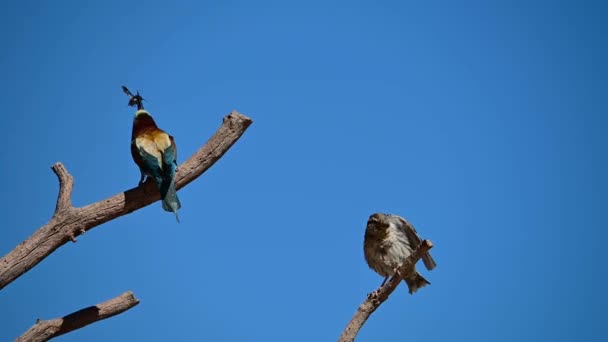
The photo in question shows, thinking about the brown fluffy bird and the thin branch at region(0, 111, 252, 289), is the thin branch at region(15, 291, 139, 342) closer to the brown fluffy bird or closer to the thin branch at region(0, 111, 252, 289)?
the thin branch at region(0, 111, 252, 289)

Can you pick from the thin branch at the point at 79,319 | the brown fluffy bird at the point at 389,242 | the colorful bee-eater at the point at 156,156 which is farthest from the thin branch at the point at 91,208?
the brown fluffy bird at the point at 389,242

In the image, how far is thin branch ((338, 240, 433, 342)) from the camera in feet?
20.4

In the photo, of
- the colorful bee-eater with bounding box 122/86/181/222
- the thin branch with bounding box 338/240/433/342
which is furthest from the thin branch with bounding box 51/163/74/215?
the thin branch with bounding box 338/240/433/342

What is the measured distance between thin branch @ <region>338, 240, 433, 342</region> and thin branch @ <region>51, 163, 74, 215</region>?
290cm

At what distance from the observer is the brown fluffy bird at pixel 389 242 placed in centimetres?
842

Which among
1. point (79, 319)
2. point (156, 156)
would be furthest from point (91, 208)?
point (79, 319)

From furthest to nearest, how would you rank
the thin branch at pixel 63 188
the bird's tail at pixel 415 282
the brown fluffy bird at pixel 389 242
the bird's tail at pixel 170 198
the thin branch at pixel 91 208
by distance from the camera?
1. the brown fluffy bird at pixel 389 242
2. the bird's tail at pixel 415 282
3. the bird's tail at pixel 170 198
4. the thin branch at pixel 63 188
5. the thin branch at pixel 91 208

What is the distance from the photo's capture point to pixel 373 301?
21.1 feet

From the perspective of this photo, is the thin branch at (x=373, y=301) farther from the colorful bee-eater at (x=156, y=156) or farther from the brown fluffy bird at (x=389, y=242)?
the colorful bee-eater at (x=156, y=156)

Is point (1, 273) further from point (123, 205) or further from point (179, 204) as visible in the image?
point (179, 204)

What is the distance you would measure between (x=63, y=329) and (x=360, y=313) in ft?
9.16

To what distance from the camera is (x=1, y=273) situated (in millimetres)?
6098

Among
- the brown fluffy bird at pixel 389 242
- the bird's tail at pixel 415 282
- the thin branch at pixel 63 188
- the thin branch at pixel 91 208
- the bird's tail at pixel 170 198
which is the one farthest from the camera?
the brown fluffy bird at pixel 389 242

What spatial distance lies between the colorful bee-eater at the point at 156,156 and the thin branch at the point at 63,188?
0.73m
